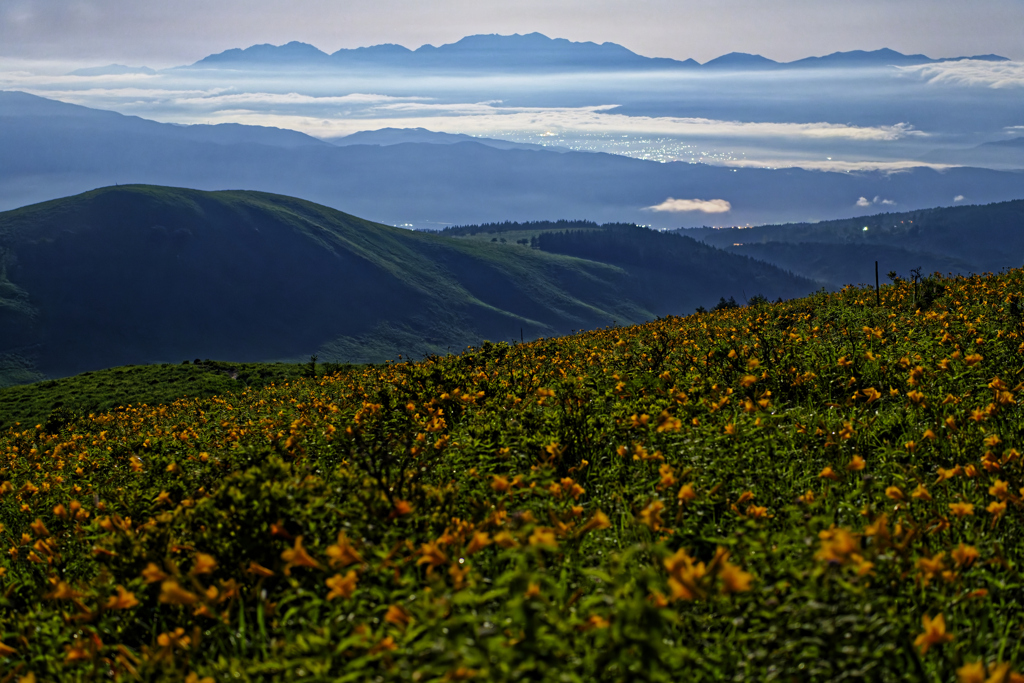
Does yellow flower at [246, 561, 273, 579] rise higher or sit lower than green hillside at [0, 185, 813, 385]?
higher

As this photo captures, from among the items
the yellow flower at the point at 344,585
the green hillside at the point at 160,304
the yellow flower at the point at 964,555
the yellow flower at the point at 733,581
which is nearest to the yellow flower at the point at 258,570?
the yellow flower at the point at 344,585

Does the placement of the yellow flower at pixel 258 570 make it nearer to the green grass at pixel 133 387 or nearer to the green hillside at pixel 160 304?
the green grass at pixel 133 387

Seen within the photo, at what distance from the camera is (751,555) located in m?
3.24

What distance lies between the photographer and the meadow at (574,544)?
2498mm

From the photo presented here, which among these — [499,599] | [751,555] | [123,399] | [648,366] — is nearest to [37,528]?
[499,599]

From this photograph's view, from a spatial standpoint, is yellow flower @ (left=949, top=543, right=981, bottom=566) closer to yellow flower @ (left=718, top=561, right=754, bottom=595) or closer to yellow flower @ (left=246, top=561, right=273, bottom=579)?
yellow flower @ (left=718, top=561, right=754, bottom=595)

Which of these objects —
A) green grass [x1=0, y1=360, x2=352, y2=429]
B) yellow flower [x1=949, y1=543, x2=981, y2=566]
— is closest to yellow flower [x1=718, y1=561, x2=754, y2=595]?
yellow flower [x1=949, y1=543, x2=981, y2=566]

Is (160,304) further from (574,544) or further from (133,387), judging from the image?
(574,544)

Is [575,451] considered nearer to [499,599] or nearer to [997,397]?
[499,599]

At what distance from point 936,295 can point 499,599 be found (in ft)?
38.3

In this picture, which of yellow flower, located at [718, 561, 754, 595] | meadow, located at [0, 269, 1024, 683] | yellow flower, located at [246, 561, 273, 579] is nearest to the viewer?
yellow flower, located at [718, 561, 754, 595]

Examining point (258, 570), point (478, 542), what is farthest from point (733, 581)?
point (258, 570)

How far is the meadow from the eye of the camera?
2.50 m

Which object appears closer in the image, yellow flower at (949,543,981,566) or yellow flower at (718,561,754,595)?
yellow flower at (718,561,754,595)
